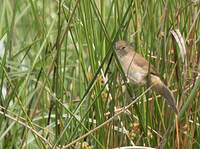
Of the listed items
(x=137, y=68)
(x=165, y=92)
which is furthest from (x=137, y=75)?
(x=165, y=92)

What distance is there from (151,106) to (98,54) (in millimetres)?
327

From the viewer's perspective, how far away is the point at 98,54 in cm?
187

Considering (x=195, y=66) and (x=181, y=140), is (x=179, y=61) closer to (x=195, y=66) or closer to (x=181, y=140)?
(x=195, y=66)

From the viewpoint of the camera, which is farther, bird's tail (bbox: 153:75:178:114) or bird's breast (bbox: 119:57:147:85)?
bird's breast (bbox: 119:57:147:85)

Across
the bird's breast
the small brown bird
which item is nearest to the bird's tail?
the small brown bird

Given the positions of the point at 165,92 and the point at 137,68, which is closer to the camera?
the point at 165,92

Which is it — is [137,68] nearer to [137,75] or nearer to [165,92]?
[137,75]

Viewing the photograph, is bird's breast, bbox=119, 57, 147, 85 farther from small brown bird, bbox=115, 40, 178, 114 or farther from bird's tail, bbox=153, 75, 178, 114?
bird's tail, bbox=153, 75, 178, 114

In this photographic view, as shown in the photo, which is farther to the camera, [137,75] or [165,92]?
[137,75]

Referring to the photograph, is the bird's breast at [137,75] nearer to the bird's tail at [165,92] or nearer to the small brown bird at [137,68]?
the small brown bird at [137,68]

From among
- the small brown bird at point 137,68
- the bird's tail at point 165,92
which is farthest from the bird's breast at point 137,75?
the bird's tail at point 165,92

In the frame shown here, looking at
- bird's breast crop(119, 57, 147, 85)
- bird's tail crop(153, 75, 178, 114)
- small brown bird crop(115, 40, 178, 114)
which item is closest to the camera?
bird's tail crop(153, 75, 178, 114)

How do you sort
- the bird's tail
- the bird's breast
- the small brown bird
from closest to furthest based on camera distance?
the bird's tail < the small brown bird < the bird's breast

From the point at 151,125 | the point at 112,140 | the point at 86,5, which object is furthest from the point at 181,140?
the point at 86,5
